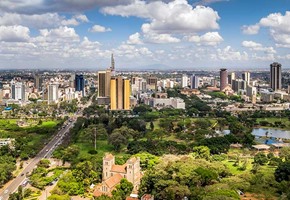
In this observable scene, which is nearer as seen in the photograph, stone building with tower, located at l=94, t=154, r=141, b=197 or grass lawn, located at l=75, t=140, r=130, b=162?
stone building with tower, located at l=94, t=154, r=141, b=197

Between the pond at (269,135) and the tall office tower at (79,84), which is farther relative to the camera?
the tall office tower at (79,84)

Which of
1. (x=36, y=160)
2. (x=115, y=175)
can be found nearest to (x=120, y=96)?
(x=36, y=160)

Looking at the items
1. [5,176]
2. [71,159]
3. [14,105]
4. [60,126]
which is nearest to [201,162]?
[71,159]

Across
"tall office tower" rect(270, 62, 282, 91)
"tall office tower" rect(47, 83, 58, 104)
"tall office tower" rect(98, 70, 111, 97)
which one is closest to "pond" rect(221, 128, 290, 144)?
"tall office tower" rect(98, 70, 111, 97)

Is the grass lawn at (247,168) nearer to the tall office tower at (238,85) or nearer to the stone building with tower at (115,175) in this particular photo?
the stone building with tower at (115,175)

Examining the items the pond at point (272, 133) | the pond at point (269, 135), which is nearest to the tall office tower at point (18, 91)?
the pond at point (269, 135)

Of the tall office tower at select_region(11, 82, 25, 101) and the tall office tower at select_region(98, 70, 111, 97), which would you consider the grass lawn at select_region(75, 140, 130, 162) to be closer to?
the tall office tower at select_region(98, 70, 111, 97)
